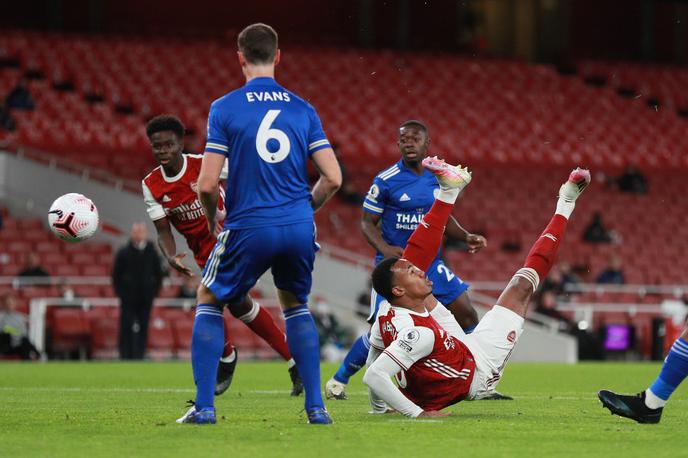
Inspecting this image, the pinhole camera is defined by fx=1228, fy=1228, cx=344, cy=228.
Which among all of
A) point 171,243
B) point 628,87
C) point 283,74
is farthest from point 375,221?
point 628,87

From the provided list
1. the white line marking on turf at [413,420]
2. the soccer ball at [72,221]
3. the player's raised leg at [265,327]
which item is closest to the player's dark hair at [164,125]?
the soccer ball at [72,221]

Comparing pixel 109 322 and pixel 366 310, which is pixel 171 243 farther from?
pixel 366 310

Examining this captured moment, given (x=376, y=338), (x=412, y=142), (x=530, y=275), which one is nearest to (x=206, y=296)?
(x=376, y=338)

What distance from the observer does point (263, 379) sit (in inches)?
488

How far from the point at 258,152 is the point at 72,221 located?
3.31 meters

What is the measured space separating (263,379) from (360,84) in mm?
16850

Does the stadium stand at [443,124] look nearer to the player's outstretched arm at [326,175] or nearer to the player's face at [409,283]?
the player's face at [409,283]

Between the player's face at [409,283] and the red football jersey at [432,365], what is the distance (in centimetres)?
11

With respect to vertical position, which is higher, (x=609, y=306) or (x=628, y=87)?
(x=628, y=87)

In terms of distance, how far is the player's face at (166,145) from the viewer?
339 inches

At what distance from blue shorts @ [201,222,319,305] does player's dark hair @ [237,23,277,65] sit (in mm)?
893

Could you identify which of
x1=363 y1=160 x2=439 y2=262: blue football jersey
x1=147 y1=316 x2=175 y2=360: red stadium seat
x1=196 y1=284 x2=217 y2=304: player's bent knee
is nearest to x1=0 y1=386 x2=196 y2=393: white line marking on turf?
x1=363 y1=160 x2=439 y2=262: blue football jersey

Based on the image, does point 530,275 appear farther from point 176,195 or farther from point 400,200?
point 176,195

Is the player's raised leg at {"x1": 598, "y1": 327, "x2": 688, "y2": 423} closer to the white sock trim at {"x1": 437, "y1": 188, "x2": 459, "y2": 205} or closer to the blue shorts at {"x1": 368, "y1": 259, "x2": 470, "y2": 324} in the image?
the white sock trim at {"x1": 437, "y1": 188, "x2": 459, "y2": 205}
